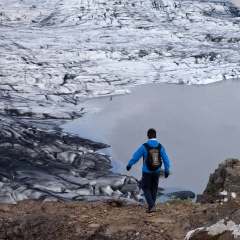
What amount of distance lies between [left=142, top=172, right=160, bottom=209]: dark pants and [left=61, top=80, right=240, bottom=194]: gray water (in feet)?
18.4

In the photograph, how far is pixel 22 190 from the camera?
28.9 ft

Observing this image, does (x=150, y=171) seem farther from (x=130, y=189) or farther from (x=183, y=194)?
(x=183, y=194)

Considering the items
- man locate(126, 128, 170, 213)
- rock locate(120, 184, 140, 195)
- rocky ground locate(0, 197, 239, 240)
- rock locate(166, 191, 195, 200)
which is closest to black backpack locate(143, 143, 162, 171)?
man locate(126, 128, 170, 213)

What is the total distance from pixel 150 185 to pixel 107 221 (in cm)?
51

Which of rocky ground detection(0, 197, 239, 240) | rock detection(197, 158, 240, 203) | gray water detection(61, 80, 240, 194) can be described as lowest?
gray water detection(61, 80, 240, 194)

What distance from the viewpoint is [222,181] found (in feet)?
Result: 19.4

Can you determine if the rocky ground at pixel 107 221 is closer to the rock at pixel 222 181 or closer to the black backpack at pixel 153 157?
the black backpack at pixel 153 157

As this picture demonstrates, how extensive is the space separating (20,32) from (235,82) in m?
10.1

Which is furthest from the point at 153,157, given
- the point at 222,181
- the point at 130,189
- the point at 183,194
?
the point at 183,194

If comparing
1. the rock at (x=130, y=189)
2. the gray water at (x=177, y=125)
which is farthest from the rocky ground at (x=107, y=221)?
the gray water at (x=177, y=125)

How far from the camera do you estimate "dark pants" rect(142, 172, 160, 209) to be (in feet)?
14.0

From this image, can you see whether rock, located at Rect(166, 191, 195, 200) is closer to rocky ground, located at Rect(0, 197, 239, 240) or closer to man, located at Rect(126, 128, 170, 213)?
rocky ground, located at Rect(0, 197, 239, 240)

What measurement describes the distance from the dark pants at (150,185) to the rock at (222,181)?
102 centimetres

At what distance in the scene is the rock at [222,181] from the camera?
17.4 feet
